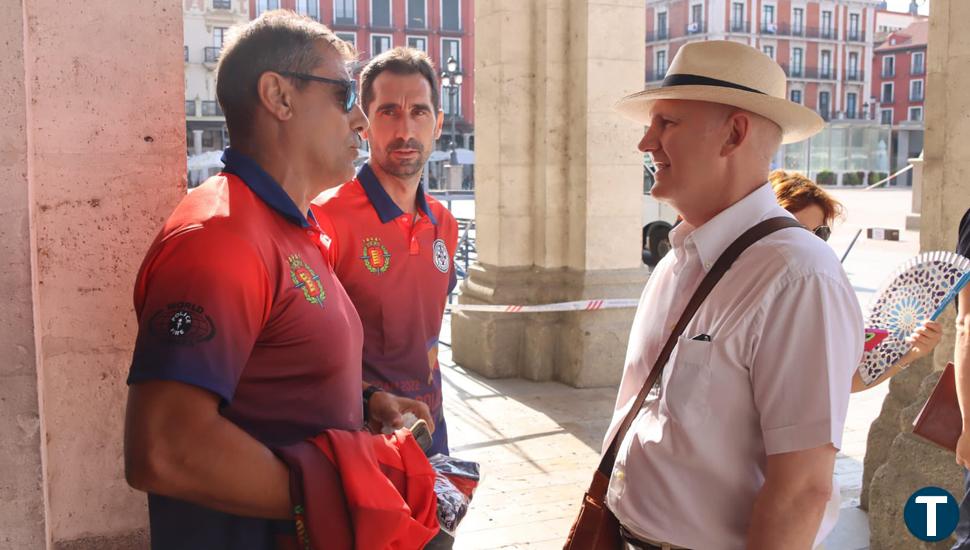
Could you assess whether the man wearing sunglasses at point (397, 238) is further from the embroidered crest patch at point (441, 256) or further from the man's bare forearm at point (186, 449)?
the man's bare forearm at point (186, 449)

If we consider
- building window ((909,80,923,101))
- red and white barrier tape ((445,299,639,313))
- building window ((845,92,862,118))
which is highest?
building window ((909,80,923,101))

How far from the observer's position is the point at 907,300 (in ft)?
8.60

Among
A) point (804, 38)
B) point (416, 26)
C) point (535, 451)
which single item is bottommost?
point (535, 451)

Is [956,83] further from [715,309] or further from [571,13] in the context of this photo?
[571,13]

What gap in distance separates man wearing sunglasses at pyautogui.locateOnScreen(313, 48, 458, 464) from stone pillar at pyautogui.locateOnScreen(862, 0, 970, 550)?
6.73 feet

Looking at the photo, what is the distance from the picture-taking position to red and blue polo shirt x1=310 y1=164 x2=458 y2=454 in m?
2.74

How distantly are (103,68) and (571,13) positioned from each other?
540 centimetres

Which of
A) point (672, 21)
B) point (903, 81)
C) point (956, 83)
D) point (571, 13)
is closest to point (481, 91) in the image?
point (571, 13)

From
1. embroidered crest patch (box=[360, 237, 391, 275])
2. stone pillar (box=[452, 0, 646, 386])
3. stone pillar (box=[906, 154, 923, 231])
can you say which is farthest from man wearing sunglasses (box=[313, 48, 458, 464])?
stone pillar (box=[906, 154, 923, 231])

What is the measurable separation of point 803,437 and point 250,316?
3.38 feet

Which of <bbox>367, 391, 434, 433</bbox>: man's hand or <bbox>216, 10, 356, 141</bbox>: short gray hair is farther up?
<bbox>216, 10, 356, 141</bbox>: short gray hair

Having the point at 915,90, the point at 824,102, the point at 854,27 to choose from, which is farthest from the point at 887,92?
the point at 824,102

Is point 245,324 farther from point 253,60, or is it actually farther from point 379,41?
point 379,41

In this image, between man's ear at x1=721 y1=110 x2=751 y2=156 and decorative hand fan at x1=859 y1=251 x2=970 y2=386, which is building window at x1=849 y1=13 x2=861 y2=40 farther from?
man's ear at x1=721 y1=110 x2=751 y2=156
